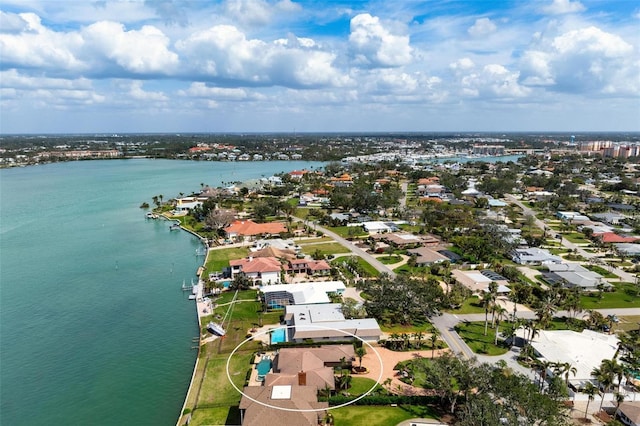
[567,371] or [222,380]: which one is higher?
[567,371]

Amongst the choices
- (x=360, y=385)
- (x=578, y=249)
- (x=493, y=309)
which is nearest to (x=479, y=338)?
(x=493, y=309)

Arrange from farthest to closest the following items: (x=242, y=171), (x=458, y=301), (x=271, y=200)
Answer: (x=242, y=171) < (x=271, y=200) < (x=458, y=301)

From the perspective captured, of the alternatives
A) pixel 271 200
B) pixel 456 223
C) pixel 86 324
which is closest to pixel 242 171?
pixel 271 200

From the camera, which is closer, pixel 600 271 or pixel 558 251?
pixel 600 271

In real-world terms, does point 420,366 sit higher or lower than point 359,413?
higher

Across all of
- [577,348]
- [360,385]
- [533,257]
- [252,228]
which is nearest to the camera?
[360,385]

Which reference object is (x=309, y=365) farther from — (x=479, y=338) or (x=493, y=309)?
(x=493, y=309)

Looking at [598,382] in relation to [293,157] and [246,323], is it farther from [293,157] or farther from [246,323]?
[293,157]
